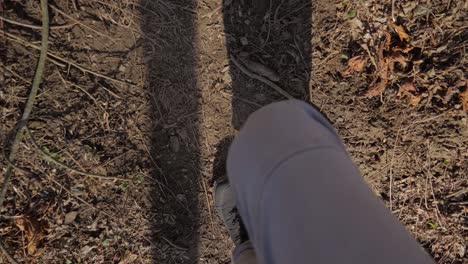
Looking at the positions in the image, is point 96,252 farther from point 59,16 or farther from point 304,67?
point 304,67

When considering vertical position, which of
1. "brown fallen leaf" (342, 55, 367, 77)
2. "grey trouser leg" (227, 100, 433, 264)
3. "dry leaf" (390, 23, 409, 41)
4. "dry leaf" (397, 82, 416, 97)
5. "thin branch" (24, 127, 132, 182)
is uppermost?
"grey trouser leg" (227, 100, 433, 264)

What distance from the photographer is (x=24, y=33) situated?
6.25 feet

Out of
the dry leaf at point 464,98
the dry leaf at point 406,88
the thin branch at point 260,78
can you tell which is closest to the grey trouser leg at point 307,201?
the thin branch at point 260,78

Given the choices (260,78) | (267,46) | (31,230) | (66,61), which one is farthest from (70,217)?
(267,46)

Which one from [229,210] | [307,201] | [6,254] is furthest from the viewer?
[229,210]

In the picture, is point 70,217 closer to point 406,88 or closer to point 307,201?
point 307,201

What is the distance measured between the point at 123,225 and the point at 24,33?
872 mm

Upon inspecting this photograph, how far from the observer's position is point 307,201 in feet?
3.28

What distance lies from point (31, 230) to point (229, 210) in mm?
794

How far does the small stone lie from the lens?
1.98m

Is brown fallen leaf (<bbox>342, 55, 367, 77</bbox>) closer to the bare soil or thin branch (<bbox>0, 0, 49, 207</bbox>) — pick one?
the bare soil

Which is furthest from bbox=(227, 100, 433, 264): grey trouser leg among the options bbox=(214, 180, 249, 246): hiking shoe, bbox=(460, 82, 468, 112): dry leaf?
bbox=(460, 82, 468, 112): dry leaf

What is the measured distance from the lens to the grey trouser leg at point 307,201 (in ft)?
2.93

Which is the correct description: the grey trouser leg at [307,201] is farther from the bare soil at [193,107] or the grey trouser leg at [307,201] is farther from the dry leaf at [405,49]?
the dry leaf at [405,49]
